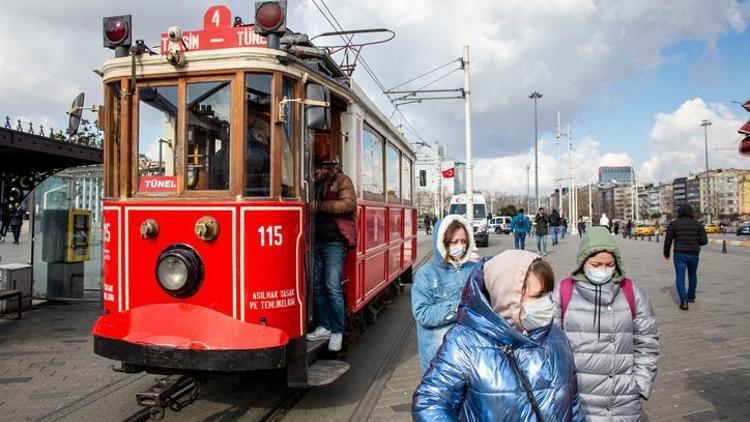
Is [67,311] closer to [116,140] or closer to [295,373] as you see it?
[116,140]

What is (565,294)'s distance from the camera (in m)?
3.32

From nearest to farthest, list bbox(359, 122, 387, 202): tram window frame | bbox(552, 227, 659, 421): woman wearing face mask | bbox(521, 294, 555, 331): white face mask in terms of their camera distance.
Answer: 1. bbox(521, 294, 555, 331): white face mask
2. bbox(552, 227, 659, 421): woman wearing face mask
3. bbox(359, 122, 387, 202): tram window frame

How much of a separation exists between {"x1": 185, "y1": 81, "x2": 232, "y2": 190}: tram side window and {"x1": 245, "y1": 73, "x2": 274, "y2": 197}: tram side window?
6.3 inches

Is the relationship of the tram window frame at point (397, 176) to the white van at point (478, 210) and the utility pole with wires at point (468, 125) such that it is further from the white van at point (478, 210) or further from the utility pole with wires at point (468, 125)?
the white van at point (478, 210)

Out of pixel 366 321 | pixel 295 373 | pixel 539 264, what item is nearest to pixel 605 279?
pixel 539 264

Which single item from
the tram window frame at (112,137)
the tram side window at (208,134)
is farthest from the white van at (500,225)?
the tram window frame at (112,137)

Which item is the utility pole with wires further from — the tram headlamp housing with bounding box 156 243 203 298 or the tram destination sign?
the tram headlamp housing with bounding box 156 243 203 298

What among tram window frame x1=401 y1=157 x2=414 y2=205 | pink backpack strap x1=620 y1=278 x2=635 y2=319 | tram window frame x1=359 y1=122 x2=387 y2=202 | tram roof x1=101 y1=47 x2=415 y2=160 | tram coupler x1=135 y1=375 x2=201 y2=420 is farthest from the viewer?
tram window frame x1=401 y1=157 x2=414 y2=205

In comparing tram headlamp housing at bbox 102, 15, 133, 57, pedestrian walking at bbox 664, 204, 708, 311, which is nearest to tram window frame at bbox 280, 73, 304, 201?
tram headlamp housing at bbox 102, 15, 133, 57

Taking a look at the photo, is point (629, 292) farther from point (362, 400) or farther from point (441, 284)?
point (362, 400)

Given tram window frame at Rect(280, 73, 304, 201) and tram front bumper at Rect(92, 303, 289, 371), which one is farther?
tram window frame at Rect(280, 73, 304, 201)

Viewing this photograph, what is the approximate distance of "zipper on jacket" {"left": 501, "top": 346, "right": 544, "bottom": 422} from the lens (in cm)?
204

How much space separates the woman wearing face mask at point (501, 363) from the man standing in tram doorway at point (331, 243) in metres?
3.40

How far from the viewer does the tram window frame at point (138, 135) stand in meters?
4.57
